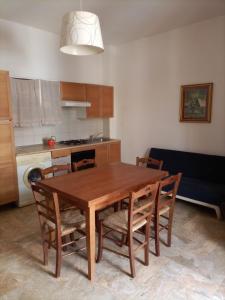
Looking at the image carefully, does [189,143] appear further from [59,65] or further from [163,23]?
[59,65]

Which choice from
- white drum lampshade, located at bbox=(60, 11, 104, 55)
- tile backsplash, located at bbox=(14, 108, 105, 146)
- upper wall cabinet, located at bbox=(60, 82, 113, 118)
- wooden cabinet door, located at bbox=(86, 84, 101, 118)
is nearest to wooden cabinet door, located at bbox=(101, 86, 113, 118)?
upper wall cabinet, located at bbox=(60, 82, 113, 118)

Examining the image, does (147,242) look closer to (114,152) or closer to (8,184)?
(8,184)

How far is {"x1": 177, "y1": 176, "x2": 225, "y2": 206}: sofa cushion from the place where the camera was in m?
3.02

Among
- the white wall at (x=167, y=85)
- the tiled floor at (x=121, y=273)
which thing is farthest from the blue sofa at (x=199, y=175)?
the tiled floor at (x=121, y=273)

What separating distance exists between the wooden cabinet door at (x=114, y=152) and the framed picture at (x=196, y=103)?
1407mm

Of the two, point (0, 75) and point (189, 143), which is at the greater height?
point (0, 75)

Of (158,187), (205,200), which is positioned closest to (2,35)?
(158,187)

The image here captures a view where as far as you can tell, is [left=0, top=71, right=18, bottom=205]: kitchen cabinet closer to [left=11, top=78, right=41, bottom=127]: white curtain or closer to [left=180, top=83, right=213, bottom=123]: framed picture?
[left=11, top=78, right=41, bottom=127]: white curtain

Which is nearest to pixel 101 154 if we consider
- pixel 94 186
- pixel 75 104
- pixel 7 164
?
pixel 75 104

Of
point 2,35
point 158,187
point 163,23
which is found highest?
point 163,23

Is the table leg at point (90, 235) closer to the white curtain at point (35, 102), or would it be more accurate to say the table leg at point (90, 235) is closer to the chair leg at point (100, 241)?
the chair leg at point (100, 241)

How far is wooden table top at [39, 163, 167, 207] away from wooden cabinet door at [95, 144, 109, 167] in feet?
4.85

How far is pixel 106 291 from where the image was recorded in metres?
1.83

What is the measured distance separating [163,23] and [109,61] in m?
1.53
